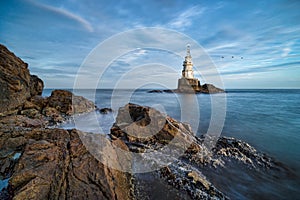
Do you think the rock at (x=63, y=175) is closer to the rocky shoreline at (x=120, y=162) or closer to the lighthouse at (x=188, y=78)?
the rocky shoreline at (x=120, y=162)

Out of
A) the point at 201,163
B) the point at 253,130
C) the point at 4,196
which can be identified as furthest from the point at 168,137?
the point at 253,130

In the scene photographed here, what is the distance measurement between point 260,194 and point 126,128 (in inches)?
211

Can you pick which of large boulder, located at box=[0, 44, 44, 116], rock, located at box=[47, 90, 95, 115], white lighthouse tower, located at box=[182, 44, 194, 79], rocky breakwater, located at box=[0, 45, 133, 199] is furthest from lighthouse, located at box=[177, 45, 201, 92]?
rocky breakwater, located at box=[0, 45, 133, 199]

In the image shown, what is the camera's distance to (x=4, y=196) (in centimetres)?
301

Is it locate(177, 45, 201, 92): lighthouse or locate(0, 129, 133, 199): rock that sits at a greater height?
locate(177, 45, 201, 92): lighthouse

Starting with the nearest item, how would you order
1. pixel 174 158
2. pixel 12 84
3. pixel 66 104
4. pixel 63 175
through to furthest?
1. pixel 63 175
2. pixel 174 158
3. pixel 12 84
4. pixel 66 104

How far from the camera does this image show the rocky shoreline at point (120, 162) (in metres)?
2.81

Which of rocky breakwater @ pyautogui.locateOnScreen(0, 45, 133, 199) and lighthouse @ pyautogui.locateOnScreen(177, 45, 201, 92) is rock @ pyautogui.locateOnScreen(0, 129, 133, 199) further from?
lighthouse @ pyautogui.locateOnScreen(177, 45, 201, 92)

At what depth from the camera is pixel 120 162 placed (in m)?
4.12

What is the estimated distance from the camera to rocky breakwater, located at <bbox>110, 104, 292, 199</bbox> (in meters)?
3.80

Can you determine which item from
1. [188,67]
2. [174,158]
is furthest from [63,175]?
[188,67]

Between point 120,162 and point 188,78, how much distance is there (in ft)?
156

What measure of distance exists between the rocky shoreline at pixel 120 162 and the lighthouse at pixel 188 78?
42.9m

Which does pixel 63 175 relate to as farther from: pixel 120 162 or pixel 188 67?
pixel 188 67
